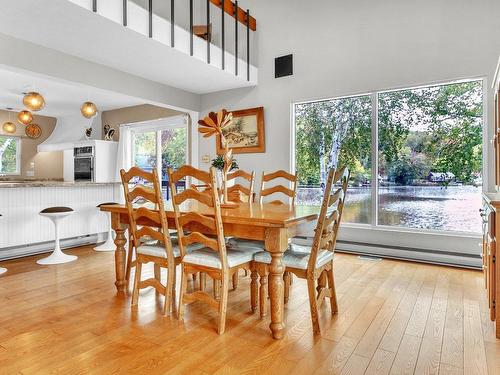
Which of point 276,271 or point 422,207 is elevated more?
point 422,207

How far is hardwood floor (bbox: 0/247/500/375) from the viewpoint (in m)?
1.77

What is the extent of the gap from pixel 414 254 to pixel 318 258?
2.34 metres

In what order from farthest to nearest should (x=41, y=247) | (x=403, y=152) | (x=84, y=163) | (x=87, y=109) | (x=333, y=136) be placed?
1. (x=84, y=163)
2. (x=87, y=109)
3. (x=333, y=136)
4. (x=41, y=247)
5. (x=403, y=152)

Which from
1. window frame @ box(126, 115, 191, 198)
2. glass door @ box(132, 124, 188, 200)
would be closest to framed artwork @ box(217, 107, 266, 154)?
window frame @ box(126, 115, 191, 198)

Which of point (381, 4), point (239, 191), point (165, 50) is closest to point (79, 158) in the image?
point (165, 50)

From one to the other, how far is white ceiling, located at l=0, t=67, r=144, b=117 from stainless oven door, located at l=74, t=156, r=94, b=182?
1137 mm

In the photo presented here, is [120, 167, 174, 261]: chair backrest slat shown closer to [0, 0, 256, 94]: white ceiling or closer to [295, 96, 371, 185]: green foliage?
[0, 0, 256, 94]: white ceiling

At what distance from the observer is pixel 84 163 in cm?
698

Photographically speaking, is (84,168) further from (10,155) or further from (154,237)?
(154,237)

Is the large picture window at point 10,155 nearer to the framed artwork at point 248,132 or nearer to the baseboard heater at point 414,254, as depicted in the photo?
the framed artwork at point 248,132

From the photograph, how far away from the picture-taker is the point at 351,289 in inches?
118

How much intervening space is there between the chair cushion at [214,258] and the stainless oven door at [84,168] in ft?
17.5

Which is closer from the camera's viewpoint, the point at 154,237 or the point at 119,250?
the point at 154,237

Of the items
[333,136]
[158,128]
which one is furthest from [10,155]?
[333,136]
